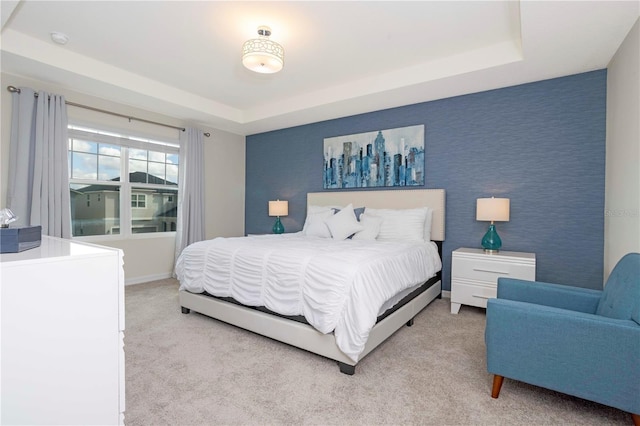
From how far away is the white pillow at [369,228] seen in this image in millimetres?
3623

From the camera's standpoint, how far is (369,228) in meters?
3.66

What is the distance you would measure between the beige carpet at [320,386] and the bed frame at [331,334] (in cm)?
11

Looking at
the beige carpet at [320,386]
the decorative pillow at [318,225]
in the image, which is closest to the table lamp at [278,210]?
the decorative pillow at [318,225]

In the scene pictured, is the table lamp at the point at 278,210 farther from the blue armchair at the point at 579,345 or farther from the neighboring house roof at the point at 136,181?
the blue armchair at the point at 579,345

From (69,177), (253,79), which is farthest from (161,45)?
(69,177)

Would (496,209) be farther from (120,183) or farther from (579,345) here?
(120,183)

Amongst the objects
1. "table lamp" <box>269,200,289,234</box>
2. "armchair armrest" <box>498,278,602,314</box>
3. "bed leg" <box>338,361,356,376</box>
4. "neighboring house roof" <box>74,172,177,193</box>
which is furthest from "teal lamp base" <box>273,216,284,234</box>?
"armchair armrest" <box>498,278,602,314</box>

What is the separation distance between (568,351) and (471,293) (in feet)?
5.46

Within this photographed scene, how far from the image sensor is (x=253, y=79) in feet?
12.5

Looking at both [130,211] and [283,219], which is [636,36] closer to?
[283,219]

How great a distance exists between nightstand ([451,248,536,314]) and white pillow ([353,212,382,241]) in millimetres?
877

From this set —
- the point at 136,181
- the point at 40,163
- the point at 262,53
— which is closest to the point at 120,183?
the point at 136,181

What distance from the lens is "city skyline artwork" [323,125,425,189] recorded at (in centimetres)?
401

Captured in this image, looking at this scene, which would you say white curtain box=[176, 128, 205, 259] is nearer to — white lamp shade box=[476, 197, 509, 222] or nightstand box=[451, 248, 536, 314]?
nightstand box=[451, 248, 536, 314]
